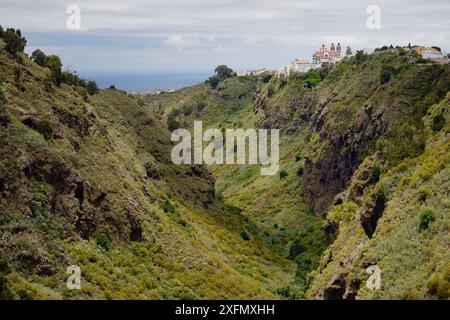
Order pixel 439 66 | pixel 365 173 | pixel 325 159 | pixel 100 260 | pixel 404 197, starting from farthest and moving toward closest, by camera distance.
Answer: pixel 325 159 → pixel 439 66 → pixel 365 173 → pixel 404 197 → pixel 100 260

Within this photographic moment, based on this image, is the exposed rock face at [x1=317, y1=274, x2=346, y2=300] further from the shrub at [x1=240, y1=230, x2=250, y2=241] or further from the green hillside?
the shrub at [x1=240, y1=230, x2=250, y2=241]

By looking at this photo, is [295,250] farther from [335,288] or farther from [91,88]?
[91,88]

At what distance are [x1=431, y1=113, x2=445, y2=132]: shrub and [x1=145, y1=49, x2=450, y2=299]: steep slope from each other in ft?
0.50

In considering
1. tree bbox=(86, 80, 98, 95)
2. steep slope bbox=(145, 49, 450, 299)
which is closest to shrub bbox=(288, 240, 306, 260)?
steep slope bbox=(145, 49, 450, 299)

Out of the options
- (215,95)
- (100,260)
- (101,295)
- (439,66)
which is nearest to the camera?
(101,295)

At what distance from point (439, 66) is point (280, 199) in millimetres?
37054

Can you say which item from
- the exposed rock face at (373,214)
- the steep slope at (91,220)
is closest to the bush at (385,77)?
the steep slope at (91,220)

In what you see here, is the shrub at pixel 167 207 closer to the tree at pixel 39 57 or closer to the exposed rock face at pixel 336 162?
the tree at pixel 39 57

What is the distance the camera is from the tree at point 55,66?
6359 cm

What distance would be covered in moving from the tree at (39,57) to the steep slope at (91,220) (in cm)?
529

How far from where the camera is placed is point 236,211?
93688mm

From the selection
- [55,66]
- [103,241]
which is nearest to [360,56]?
[55,66]
